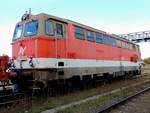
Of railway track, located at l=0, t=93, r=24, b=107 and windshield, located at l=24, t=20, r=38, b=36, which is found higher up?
windshield, located at l=24, t=20, r=38, b=36

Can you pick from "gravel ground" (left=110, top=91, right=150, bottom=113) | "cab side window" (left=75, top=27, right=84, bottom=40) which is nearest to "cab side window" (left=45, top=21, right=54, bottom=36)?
"cab side window" (left=75, top=27, right=84, bottom=40)

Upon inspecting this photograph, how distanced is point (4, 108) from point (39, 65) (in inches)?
94.6

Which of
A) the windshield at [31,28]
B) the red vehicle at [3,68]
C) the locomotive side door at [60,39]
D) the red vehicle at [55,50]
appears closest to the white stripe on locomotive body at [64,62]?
the red vehicle at [55,50]

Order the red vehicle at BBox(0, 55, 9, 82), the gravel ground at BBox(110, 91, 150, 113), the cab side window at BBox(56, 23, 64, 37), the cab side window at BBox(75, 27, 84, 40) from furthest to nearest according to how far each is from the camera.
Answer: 1. the cab side window at BBox(75, 27, 84, 40)
2. the cab side window at BBox(56, 23, 64, 37)
3. the red vehicle at BBox(0, 55, 9, 82)
4. the gravel ground at BBox(110, 91, 150, 113)

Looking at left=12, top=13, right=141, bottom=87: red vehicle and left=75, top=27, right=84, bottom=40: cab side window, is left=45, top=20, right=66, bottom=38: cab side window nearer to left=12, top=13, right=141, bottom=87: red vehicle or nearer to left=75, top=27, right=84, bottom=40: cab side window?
left=12, top=13, right=141, bottom=87: red vehicle

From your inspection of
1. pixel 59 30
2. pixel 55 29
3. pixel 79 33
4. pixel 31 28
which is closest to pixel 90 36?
pixel 79 33

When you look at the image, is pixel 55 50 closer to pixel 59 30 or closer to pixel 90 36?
pixel 59 30

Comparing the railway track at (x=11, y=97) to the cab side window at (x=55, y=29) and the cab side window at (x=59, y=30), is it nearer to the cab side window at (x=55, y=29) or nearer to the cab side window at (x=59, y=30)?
the cab side window at (x=55, y=29)

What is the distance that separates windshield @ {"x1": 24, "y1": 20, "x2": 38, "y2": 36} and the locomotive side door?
3.24 ft

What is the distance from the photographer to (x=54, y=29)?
12.4 metres

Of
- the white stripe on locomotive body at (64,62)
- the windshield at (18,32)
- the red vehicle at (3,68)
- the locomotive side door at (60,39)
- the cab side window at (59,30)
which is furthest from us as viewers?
the windshield at (18,32)

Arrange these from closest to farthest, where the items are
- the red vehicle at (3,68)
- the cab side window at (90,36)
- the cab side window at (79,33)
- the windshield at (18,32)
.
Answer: the red vehicle at (3,68), the windshield at (18,32), the cab side window at (79,33), the cab side window at (90,36)

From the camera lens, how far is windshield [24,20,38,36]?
12.0m

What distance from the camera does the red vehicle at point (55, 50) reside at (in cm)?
1162
